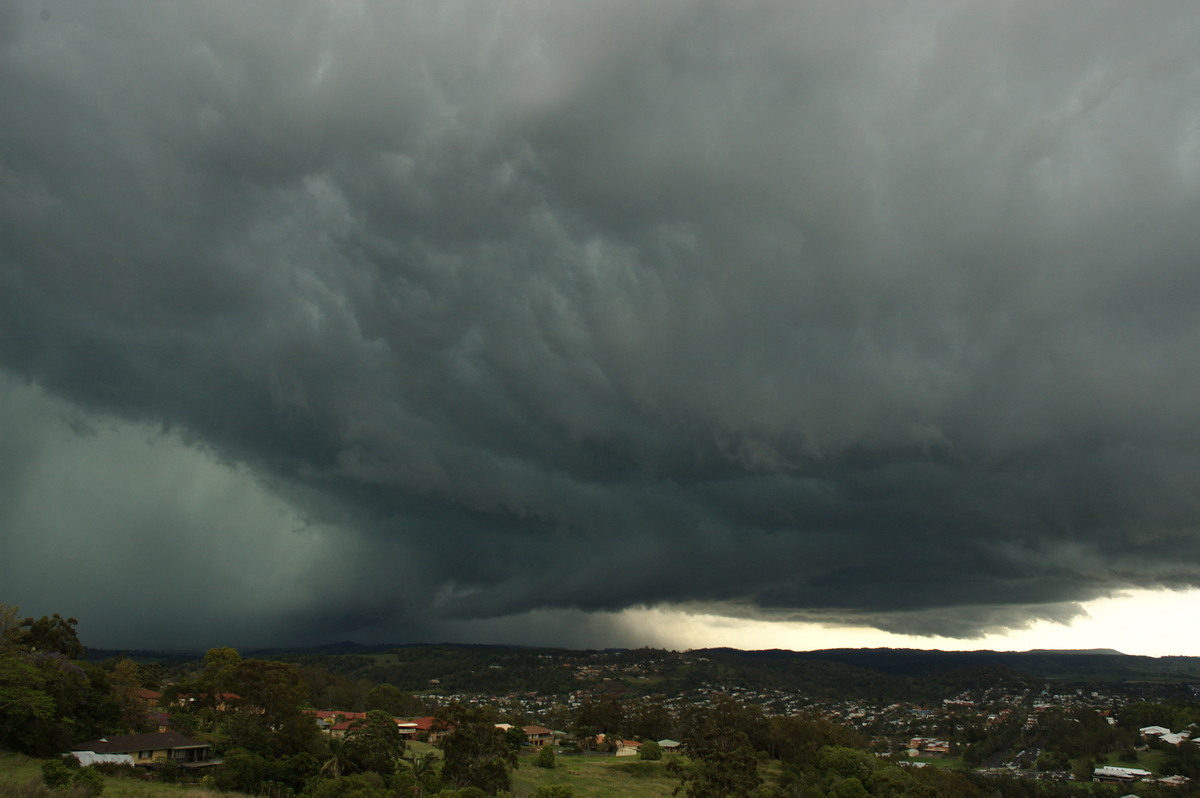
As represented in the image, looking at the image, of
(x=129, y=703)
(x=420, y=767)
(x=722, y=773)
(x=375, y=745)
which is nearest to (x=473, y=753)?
(x=420, y=767)

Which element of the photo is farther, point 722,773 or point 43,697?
point 722,773

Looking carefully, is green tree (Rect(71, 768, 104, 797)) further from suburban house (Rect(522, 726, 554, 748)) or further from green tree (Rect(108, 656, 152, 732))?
suburban house (Rect(522, 726, 554, 748))

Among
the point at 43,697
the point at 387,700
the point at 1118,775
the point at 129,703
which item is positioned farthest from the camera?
the point at 1118,775

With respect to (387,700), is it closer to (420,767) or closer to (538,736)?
(538,736)

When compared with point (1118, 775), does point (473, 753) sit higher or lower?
higher

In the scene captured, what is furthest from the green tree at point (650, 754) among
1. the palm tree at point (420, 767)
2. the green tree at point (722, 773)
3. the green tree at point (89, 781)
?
the green tree at point (89, 781)

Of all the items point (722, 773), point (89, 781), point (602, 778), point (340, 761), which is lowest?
point (602, 778)

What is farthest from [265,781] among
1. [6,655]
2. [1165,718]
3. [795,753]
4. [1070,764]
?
[1165,718]
